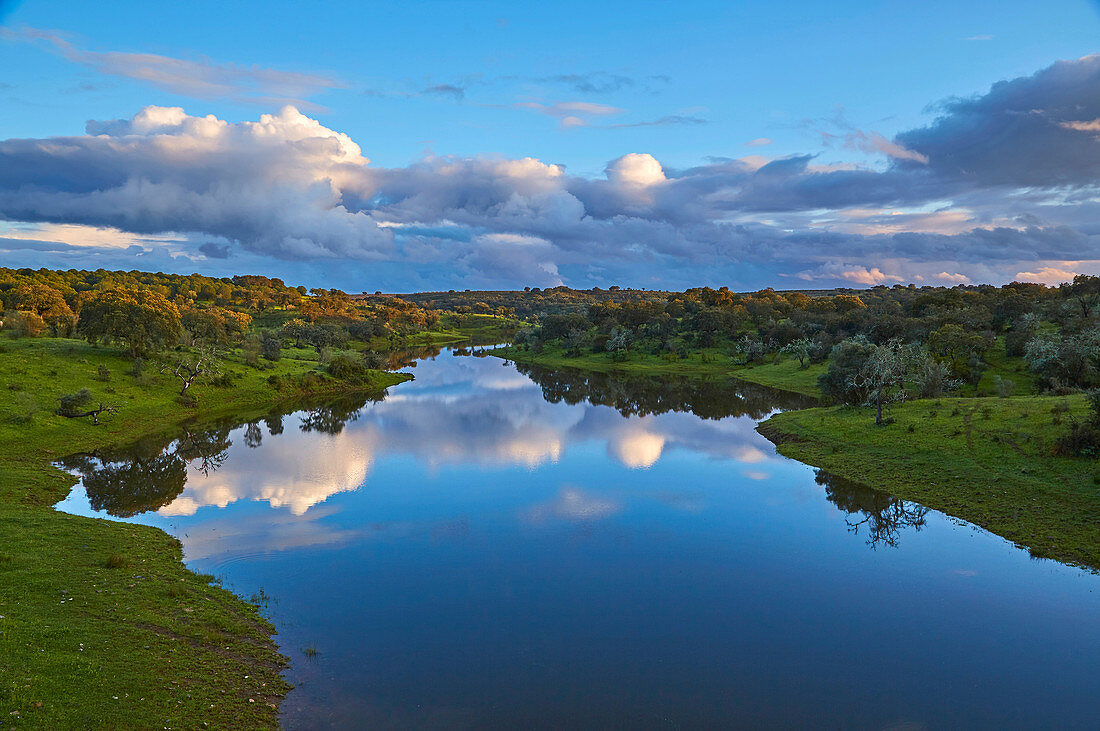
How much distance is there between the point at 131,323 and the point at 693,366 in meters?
92.3

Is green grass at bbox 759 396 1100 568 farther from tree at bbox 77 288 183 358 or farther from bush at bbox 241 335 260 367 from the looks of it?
bush at bbox 241 335 260 367

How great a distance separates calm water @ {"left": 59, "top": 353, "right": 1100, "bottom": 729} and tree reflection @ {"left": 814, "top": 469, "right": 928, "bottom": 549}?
0.73 feet

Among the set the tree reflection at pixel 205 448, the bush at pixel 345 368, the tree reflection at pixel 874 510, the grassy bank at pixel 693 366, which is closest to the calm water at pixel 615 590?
the tree reflection at pixel 874 510

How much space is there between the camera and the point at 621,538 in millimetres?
31812

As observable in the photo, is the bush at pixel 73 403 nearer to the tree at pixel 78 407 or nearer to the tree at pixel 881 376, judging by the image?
the tree at pixel 78 407

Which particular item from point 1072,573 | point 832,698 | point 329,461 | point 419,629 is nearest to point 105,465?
point 329,461

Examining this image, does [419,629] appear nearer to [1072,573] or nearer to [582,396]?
[1072,573]

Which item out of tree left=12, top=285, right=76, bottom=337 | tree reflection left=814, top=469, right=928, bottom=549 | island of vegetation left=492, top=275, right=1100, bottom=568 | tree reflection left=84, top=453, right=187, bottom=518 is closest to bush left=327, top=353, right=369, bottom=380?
tree left=12, top=285, right=76, bottom=337

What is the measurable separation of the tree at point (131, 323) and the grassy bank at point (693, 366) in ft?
246

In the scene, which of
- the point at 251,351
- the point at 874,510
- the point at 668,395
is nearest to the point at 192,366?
the point at 251,351

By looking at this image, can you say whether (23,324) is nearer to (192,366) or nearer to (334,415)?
(192,366)

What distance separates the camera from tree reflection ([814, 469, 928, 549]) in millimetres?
33156

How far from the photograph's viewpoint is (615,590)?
2567 centimetres

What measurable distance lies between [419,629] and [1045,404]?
50.4m
